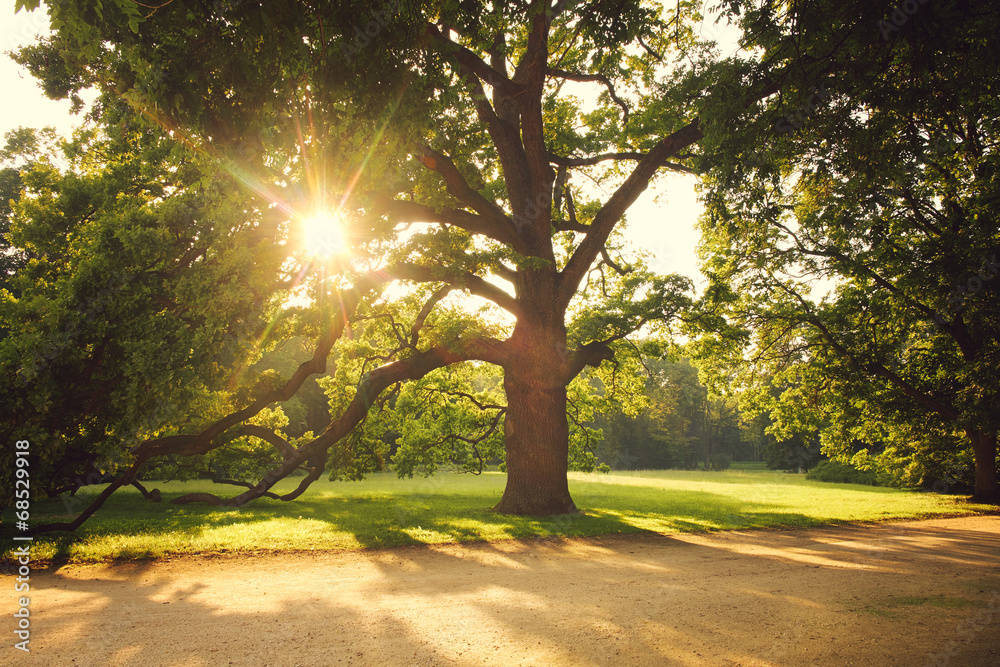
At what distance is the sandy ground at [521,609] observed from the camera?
421cm

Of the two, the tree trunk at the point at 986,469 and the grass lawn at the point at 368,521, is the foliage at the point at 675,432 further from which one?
the grass lawn at the point at 368,521

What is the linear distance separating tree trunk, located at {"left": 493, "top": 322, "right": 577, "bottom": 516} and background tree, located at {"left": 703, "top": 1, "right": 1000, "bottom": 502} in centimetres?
527

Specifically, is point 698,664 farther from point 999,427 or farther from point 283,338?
point 999,427

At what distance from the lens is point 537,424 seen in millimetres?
13250

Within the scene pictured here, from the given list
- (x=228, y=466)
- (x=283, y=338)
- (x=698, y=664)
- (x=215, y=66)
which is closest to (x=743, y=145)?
(x=698, y=664)

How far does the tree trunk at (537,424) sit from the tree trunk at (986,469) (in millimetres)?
17808

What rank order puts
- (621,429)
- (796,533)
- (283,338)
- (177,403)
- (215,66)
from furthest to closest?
(621,429) < (283,338) < (796,533) < (177,403) < (215,66)

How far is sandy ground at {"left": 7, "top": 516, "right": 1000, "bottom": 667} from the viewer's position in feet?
13.8

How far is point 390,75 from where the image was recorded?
6035mm

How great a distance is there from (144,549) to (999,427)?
22222 millimetres

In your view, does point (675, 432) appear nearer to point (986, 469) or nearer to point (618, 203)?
point (986, 469)

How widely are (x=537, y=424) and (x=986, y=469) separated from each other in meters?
19.6

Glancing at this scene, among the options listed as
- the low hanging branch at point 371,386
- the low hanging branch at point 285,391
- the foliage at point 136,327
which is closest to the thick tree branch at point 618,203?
the low hanging branch at point 371,386

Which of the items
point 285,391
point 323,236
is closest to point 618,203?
point 323,236
